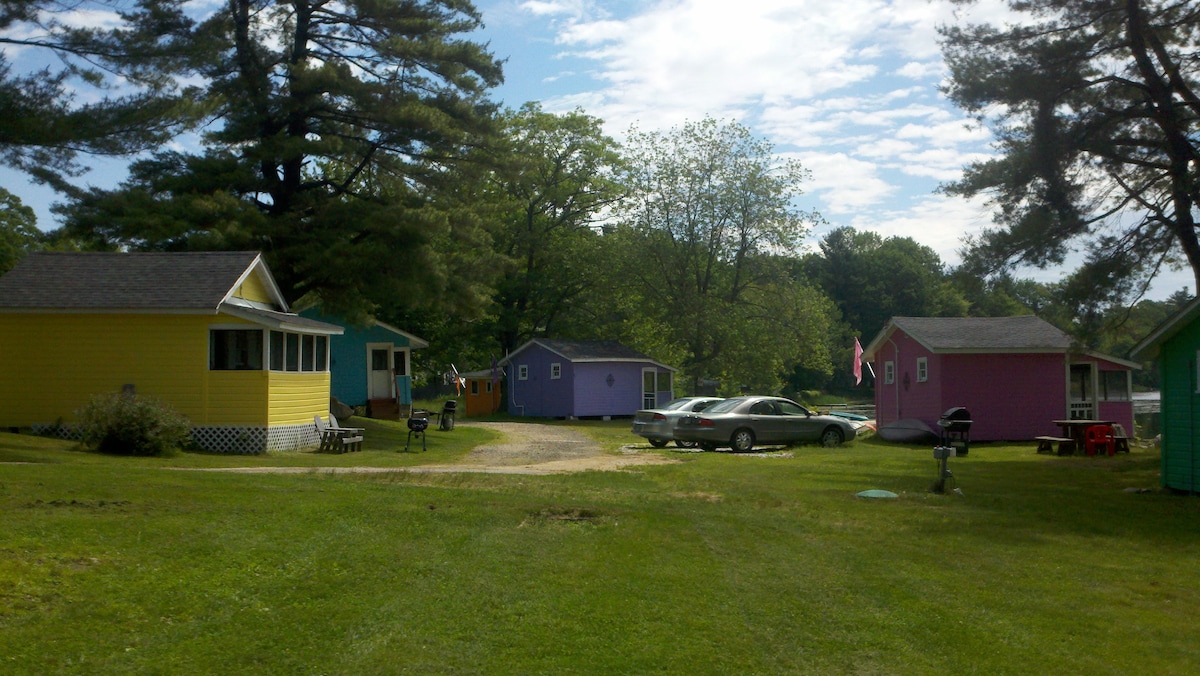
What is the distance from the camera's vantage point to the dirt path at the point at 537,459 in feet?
55.1

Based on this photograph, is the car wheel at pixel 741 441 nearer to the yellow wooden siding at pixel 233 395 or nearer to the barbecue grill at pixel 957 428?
the barbecue grill at pixel 957 428

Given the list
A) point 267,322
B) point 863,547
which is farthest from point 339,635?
point 267,322

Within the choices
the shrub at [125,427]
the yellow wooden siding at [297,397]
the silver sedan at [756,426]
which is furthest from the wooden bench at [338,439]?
the silver sedan at [756,426]

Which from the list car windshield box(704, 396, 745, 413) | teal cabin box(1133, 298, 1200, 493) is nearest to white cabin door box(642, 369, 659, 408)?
car windshield box(704, 396, 745, 413)

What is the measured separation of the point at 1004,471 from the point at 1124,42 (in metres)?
8.29

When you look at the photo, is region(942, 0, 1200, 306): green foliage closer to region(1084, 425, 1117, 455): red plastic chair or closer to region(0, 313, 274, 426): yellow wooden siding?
region(1084, 425, 1117, 455): red plastic chair

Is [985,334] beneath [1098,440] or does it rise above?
above

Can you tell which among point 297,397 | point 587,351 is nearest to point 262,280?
point 297,397

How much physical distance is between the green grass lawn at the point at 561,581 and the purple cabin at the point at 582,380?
2823 cm

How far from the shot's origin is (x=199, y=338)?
20391 mm

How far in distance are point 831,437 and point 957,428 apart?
731 centimetres

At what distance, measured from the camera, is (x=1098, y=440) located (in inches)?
919

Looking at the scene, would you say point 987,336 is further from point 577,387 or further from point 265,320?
point 265,320

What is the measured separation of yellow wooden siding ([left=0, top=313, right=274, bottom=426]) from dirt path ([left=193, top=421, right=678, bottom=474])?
471 centimetres
